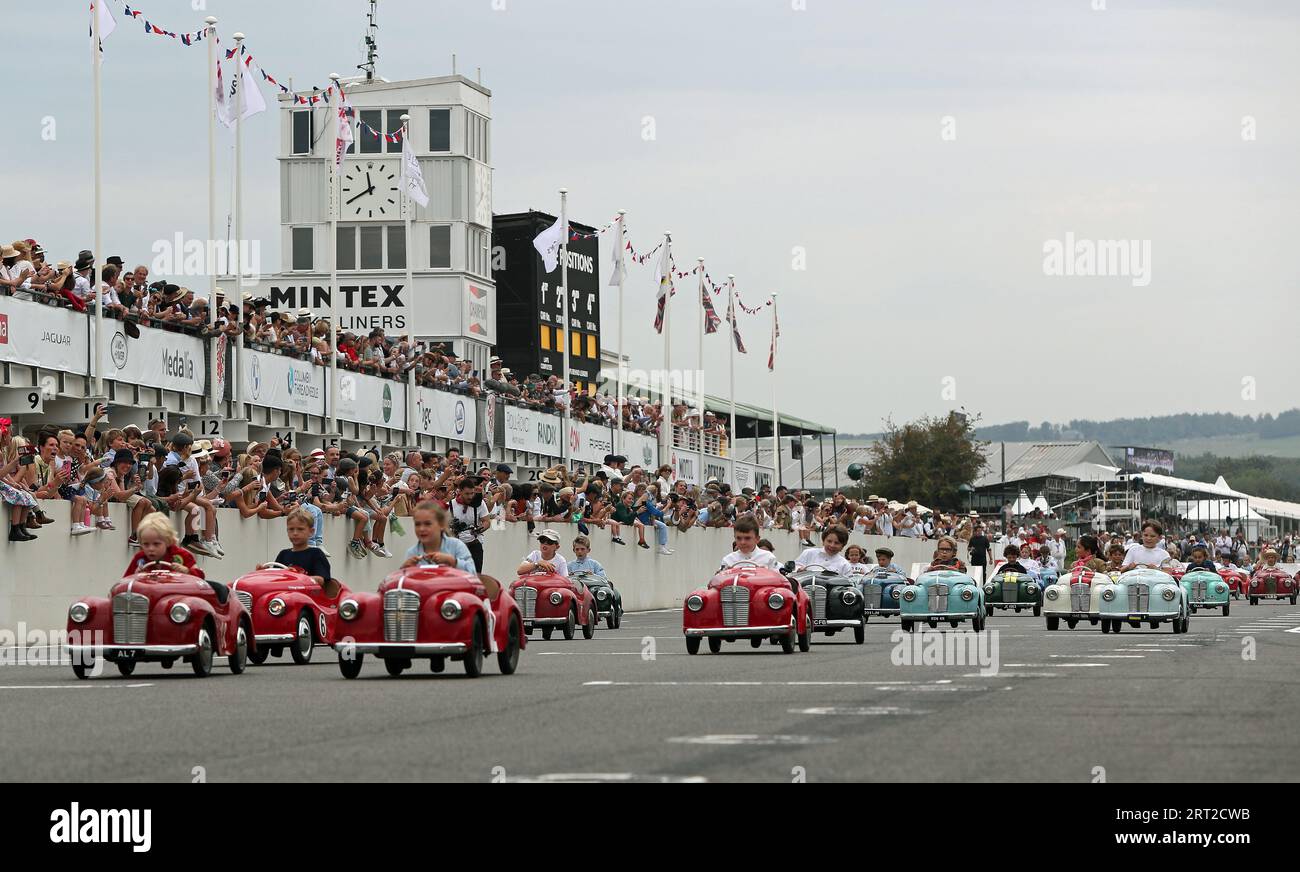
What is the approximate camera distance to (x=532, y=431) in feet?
Result: 187

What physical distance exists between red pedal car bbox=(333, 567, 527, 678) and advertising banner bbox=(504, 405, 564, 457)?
3768 centimetres

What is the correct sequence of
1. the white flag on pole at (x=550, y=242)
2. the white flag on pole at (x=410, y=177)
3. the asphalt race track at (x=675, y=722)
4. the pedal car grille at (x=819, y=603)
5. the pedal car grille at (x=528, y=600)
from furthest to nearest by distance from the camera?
the white flag on pole at (x=550, y=242) → the white flag on pole at (x=410, y=177) → the pedal car grille at (x=528, y=600) → the pedal car grille at (x=819, y=603) → the asphalt race track at (x=675, y=722)

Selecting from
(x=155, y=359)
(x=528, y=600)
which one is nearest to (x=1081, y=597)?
(x=528, y=600)

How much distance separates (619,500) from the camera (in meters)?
40.7

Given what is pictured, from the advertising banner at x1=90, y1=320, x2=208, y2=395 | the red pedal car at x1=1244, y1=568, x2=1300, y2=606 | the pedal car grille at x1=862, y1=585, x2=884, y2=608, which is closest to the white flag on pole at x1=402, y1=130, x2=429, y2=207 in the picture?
the advertising banner at x1=90, y1=320, x2=208, y2=395

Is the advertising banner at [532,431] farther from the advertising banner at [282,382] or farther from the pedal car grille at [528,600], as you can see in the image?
the pedal car grille at [528,600]

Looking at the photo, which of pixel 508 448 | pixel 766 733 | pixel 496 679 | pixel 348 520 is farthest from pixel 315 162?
pixel 766 733

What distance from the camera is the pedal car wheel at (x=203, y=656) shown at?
17938 mm

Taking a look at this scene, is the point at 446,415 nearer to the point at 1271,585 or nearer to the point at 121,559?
the point at 1271,585

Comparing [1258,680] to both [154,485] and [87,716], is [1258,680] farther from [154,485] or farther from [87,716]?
[154,485]

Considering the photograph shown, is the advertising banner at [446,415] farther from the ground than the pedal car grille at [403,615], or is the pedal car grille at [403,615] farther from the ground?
the advertising banner at [446,415]

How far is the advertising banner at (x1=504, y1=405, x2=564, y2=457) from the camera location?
5569 cm

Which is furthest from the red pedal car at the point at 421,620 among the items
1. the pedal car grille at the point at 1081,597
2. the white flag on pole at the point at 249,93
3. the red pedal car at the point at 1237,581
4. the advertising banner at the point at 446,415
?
the red pedal car at the point at 1237,581
